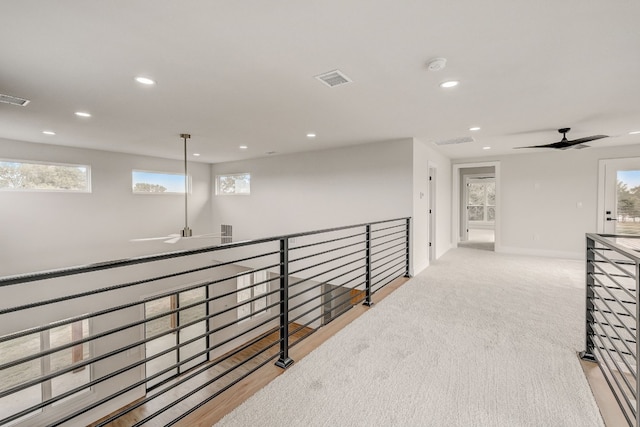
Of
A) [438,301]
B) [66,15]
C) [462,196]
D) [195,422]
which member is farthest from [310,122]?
[462,196]

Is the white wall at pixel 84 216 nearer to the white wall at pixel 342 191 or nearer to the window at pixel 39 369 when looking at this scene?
the window at pixel 39 369

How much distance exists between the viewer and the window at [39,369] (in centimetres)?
472

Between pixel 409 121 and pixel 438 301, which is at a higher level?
pixel 409 121

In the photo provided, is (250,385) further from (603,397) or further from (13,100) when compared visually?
(13,100)

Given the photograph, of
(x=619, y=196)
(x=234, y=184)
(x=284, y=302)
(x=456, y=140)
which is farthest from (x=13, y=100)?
(x=619, y=196)

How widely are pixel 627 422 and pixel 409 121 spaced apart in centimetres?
330

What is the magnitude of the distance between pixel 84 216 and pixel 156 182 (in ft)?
5.43

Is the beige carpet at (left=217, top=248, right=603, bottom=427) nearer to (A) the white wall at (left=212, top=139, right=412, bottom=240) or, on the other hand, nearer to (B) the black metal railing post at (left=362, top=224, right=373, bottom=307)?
(B) the black metal railing post at (left=362, top=224, right=373, bottom=307)

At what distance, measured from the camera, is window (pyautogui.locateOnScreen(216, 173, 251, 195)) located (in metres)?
7.55

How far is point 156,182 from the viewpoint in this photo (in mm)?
6996

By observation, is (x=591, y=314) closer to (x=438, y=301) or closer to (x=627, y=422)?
(x=627, y=422)

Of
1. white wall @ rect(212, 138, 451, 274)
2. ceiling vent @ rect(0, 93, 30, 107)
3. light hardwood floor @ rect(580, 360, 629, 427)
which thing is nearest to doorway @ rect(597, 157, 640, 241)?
white wall @ rect(212, 138, 451, 274)

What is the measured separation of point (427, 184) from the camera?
5.54 metres

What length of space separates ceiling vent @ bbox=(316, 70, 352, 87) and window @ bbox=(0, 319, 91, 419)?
5035mm
